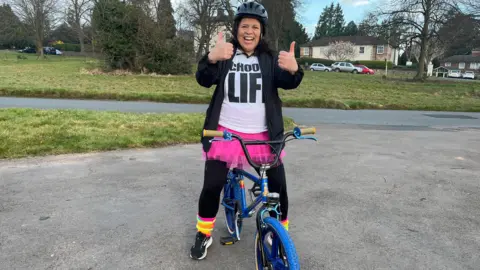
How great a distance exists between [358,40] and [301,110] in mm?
66579

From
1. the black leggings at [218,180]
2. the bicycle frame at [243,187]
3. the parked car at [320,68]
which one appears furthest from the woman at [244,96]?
the parked car at [320,68]

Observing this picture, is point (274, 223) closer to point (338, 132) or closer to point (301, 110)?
point (338, 132)

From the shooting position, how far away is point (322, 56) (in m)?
74.7

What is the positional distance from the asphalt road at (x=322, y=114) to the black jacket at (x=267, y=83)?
7774 mm

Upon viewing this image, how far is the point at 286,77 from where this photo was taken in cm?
293

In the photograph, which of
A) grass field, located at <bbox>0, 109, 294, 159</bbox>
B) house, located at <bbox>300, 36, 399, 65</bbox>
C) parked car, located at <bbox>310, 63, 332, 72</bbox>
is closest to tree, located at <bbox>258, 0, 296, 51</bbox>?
parked car, located at <bbox>310, 63, 332, 72</bbox>

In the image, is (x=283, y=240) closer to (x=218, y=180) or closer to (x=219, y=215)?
(x=218, y=180)

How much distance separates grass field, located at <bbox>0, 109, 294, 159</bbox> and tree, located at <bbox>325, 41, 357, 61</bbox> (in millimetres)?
61817

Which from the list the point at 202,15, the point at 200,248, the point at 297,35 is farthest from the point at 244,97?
the point at 297,35

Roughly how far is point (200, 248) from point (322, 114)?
10.2 m

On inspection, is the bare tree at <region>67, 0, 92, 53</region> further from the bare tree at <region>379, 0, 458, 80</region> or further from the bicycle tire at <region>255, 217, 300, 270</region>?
the bicycle tire at <region>255, 217, 300, 270</region>

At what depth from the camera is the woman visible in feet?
9.59

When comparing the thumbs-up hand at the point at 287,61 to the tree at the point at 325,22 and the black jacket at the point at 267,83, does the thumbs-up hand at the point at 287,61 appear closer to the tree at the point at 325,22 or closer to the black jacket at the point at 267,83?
the black jacket at the point at 267,83

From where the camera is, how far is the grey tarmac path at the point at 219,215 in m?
3.17
